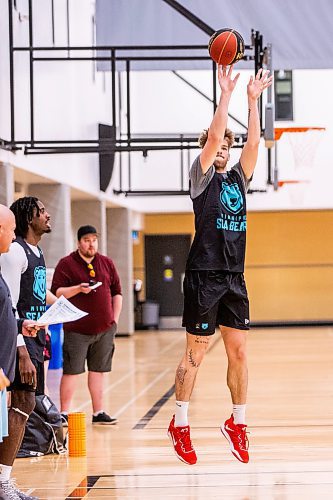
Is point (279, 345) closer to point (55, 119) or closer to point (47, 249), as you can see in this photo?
point (47, 249)

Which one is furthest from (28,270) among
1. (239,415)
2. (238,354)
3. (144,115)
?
(144,115)

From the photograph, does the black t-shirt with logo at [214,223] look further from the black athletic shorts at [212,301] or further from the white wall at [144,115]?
the white wall at [144,115]

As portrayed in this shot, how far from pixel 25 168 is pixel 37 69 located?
167 centimetres

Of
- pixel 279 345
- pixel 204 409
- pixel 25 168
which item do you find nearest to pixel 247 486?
pixel 204 409

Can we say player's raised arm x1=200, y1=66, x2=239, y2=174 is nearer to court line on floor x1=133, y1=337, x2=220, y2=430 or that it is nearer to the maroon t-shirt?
the maroon t-shirt

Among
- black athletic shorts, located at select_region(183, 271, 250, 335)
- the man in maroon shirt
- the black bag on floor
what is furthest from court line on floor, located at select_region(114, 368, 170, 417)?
black athletic shorts, located at select_region(183, 271, 250, 335)

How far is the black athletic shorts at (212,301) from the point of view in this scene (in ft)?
20.2

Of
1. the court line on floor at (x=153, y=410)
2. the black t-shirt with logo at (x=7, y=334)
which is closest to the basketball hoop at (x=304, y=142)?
the court line on floor at (x=153, y=410)

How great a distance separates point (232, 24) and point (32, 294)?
5.85m

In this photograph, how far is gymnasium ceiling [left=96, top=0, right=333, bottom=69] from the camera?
11680mm

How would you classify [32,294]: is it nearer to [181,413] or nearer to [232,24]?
[181,413]

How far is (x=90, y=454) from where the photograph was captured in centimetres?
774

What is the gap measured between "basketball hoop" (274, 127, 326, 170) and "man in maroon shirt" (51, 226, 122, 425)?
24.3ft

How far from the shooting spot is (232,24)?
1198 centimetres
